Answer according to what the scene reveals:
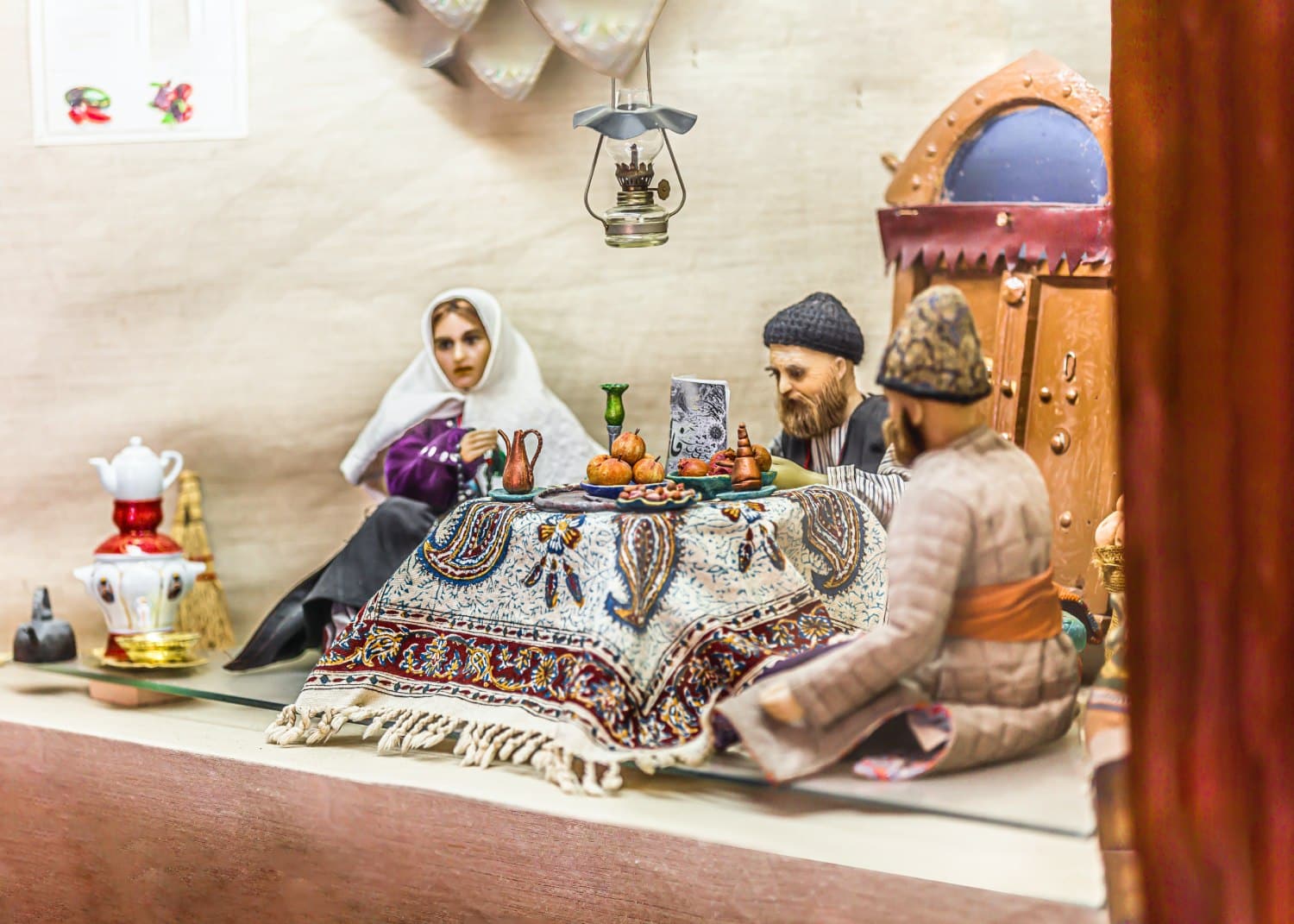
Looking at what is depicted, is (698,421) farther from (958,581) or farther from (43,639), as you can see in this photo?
(43,639)

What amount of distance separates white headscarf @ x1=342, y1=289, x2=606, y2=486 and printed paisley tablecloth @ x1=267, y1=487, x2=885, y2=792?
61cm

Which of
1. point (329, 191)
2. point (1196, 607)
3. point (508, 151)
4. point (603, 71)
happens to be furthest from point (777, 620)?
point (329, 191)

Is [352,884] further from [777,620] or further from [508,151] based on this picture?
[508,151]

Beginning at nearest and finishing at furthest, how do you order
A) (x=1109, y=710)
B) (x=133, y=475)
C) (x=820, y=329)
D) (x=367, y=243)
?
(x=1109, y=710), (x=820, y=329), (x=133, y=475), (x=367, y=243)

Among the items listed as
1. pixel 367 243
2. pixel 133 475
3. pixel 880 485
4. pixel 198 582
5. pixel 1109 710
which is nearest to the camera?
pixel 1109 710

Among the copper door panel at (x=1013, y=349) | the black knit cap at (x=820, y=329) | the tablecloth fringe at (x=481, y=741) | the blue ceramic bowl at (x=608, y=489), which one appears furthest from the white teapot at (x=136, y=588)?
the copper door panel at (x=1013, y=349)

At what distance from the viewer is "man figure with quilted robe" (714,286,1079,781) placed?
90.8 inches

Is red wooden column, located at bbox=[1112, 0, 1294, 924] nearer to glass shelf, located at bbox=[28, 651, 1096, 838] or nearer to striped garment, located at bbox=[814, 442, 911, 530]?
glass shelf, located at bbox=[28, 651, 1096, 838]

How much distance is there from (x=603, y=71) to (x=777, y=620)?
170cm

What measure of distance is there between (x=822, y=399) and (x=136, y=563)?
2303 millimetres

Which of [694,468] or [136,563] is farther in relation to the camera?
[136,563]

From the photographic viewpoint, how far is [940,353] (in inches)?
90.3

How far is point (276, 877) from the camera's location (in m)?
3.09

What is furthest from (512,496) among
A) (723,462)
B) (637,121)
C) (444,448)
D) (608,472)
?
(637,121)
